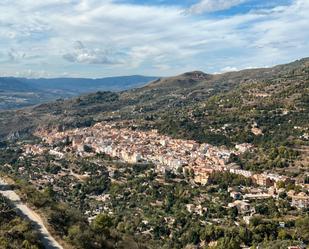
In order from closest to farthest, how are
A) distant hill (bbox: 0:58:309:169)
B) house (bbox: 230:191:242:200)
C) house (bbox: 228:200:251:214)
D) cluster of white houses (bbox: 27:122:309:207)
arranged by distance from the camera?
house (bbox: 228:200:251:214) < house (bbox: 230:191:242:200) < cluster of white houses (bbox: 27:122:309:207) < distant hill (bbox: 0:58:309:169)

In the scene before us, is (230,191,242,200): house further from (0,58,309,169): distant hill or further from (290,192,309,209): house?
(0,58,309,169): distant hill

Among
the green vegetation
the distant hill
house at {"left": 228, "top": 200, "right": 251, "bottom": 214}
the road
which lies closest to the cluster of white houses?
the distant hill

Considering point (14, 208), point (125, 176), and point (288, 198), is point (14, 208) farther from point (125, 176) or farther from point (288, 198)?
point (125, 176)

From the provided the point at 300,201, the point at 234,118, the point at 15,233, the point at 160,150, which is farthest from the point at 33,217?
the point at 234,118

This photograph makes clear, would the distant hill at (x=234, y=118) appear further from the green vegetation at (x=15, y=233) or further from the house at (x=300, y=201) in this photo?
the green vegetation at (x=15, y=233)

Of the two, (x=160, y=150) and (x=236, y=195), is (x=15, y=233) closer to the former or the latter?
(x=236, y=195)

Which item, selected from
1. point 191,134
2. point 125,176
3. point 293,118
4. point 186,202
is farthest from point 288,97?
point 186,202

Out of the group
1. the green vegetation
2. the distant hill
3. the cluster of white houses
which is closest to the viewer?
the green vegetation

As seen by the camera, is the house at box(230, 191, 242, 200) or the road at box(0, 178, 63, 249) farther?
the house at box(230, 191, 242, 200)
